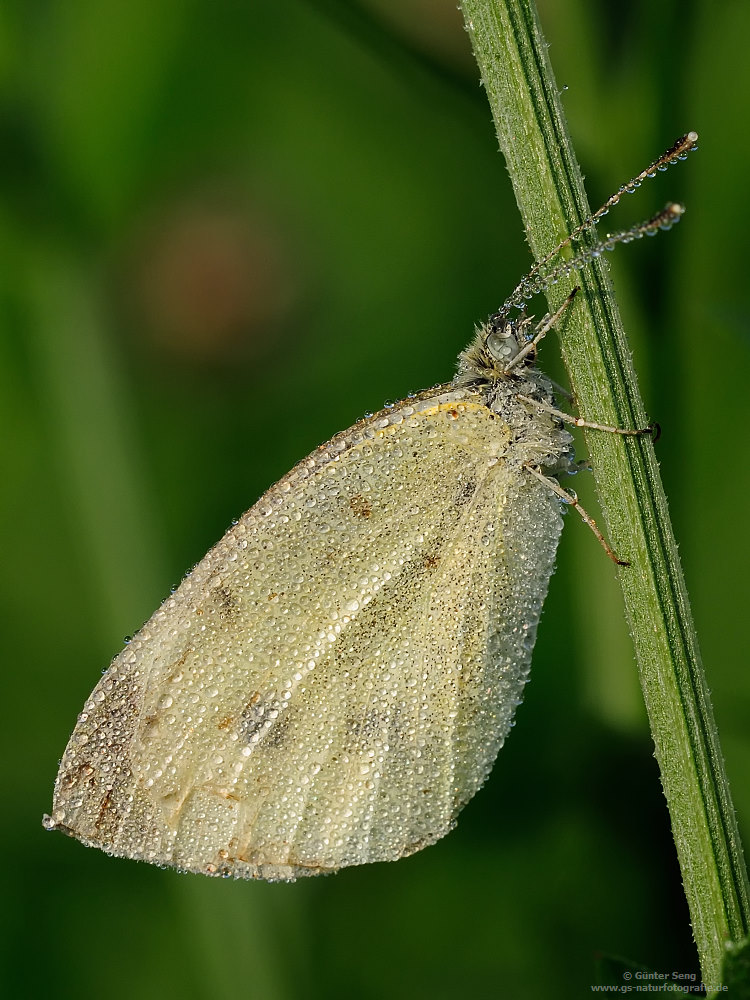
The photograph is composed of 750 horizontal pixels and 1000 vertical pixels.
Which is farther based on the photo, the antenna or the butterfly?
the butterfly

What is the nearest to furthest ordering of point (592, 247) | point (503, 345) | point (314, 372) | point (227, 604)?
point (592, 247) → point (227, 604) → point (503, 345) → point (314, 372)

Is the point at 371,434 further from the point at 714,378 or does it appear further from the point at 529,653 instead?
the point at 714,378

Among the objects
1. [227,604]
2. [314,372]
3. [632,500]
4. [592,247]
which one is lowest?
[632,500]

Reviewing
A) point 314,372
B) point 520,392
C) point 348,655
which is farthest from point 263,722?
point 314,372

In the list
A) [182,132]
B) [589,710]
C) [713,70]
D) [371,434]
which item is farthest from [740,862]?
[182,132]

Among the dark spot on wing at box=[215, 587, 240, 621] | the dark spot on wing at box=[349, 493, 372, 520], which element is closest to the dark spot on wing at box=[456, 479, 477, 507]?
the dark spot on wing at box=[349, 493, 372, 520]

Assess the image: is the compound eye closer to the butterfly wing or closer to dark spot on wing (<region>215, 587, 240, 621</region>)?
the butterfly wing

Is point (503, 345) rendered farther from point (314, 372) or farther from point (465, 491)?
point (314, 372)
